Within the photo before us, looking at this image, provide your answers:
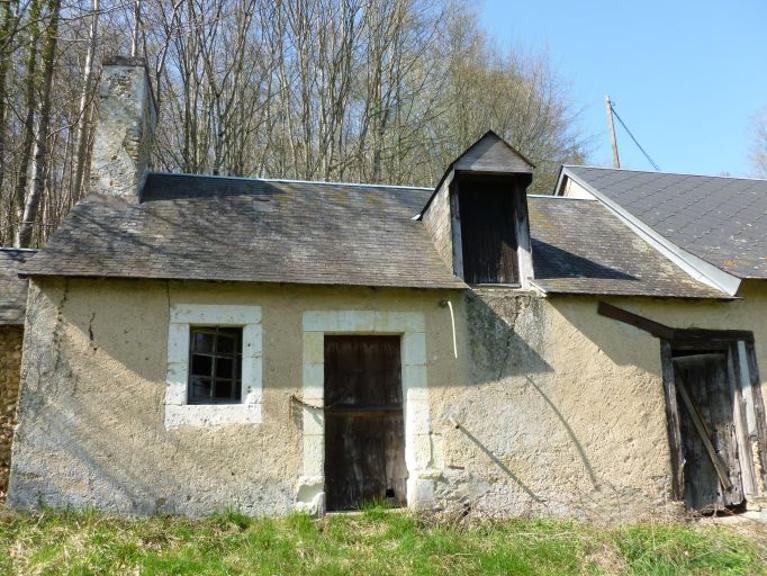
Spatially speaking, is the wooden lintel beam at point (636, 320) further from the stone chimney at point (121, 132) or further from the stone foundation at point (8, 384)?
the stone foundation at point (8, 384)

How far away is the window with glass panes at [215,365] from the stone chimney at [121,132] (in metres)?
2.35

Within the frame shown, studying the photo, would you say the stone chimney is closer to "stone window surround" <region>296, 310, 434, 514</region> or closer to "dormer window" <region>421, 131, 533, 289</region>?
"stone window surround" <region>296, 310, 434, 514</region>

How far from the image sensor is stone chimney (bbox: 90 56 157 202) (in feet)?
24.1

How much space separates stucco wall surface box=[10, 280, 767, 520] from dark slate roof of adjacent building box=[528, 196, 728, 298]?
0.73 feet

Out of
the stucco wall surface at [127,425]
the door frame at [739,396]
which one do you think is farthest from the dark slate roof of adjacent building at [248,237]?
the door frame at [739,396]

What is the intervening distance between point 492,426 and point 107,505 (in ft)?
12.3

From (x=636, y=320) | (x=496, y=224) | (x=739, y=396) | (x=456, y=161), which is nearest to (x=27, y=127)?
(x=456, y=161)

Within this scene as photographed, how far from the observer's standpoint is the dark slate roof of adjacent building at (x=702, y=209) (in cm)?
747

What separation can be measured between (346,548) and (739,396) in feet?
16.4

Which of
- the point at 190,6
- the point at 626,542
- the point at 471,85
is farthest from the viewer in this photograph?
the point at 471,85

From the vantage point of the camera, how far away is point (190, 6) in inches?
488

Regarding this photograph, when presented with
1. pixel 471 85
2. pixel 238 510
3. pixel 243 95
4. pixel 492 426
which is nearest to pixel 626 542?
pixel 492 426

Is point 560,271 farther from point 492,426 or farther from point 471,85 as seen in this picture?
point 471,85

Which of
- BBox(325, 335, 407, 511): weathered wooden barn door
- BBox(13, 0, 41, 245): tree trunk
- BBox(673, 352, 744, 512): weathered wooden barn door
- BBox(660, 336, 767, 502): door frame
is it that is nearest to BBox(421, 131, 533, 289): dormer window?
BBox(325, 335, 407, 511): weathered wooden barn door
